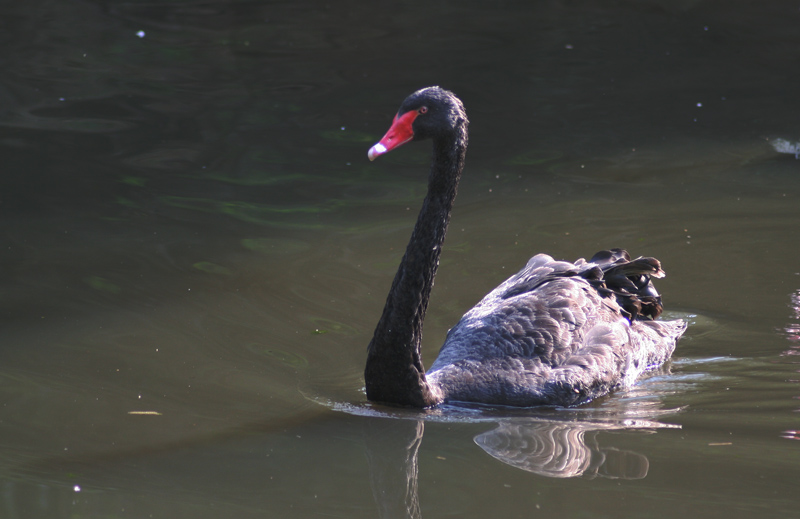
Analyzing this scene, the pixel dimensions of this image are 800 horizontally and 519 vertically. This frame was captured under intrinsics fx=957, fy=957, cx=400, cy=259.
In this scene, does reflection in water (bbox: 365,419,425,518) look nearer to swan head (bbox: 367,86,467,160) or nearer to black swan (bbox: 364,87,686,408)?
black swan (bbox: 364,87,686,408)

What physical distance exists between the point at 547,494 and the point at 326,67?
33.4 ft

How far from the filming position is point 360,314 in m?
6.70

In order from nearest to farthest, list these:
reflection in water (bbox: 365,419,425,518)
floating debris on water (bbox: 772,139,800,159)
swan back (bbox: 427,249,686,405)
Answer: reflection in water (bbox: 365,419,425,518), swan back (bbox: 427,249,686,405), floating debris on water (bbox: 772,139,800,159)

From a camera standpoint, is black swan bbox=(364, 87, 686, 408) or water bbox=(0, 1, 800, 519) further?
black swan bbox=(364, 87, 686, 408)

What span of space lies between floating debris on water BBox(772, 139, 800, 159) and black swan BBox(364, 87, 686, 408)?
16.5 ft

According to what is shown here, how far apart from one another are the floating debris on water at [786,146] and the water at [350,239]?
10.5 inches

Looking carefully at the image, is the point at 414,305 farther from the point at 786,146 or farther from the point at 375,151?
the point at 786,146

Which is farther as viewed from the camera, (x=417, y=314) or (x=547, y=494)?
(x=417, y=314)

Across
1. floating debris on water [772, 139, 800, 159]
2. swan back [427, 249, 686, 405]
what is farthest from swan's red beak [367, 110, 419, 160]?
floating debris on water [772, 139, 800, 159]

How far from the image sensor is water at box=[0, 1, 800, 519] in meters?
4.14

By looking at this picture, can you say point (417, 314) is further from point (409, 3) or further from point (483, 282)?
point (409, 3)

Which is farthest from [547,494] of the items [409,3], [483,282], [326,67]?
[409,3]

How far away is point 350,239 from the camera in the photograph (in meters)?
8.21

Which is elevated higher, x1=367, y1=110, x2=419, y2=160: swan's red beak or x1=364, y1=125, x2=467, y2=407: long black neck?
x1=367, y1=110, x2=419, y2=160: swan's red beak
